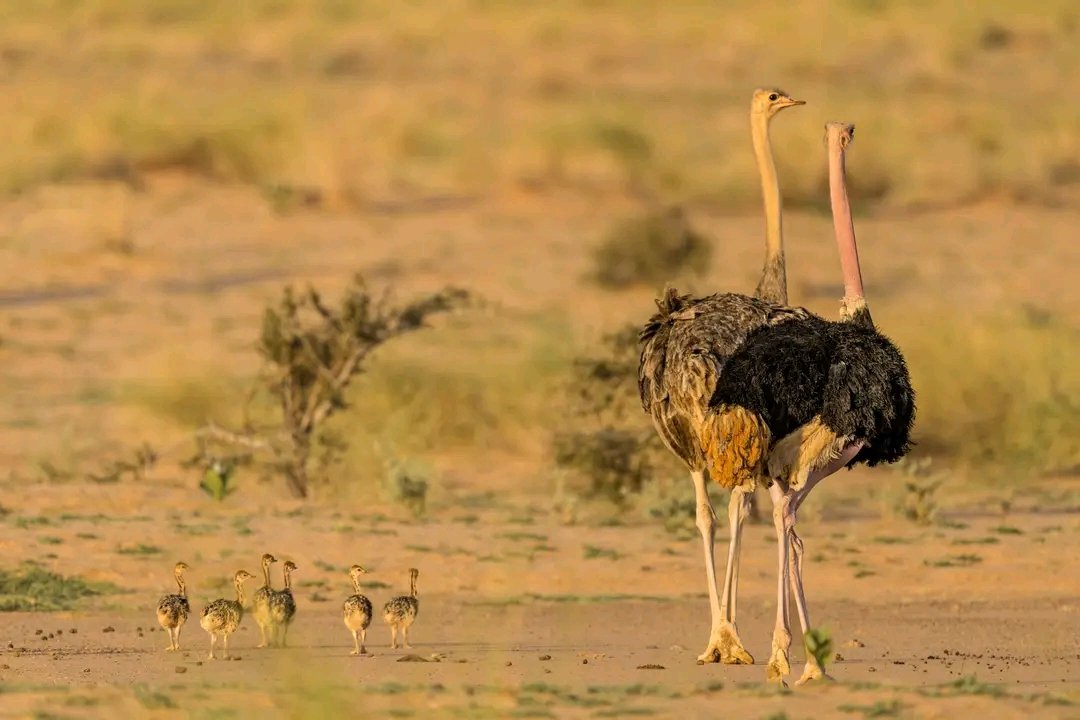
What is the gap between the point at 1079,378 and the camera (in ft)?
57.3

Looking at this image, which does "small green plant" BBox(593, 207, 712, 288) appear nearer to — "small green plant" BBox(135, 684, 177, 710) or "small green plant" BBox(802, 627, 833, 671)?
"small green plant" BBox(802, 627, 833, 671)

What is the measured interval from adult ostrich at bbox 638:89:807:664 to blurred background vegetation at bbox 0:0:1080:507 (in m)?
4.78

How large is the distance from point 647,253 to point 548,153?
733cm

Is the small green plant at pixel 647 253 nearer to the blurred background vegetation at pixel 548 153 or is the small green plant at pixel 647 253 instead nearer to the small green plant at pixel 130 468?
the blurred background vegetation at pixel 548 153

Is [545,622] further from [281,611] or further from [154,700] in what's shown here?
[154,700]

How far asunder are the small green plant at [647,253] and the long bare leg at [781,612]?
12957 mm

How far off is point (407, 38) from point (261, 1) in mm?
5867

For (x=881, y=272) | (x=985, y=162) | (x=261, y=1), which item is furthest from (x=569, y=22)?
(x=881, y=272)

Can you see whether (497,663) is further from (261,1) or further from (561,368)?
(261,1)

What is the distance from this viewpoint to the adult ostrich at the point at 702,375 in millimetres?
9664

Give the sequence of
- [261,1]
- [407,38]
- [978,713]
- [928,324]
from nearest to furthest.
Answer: [978,713] < [928,324] < [407,38] < [261,1]

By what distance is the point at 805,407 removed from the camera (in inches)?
364

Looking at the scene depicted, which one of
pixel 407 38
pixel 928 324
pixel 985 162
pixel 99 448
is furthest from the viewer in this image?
pixel 407 38

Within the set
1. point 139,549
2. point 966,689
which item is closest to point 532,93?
point 139,549
